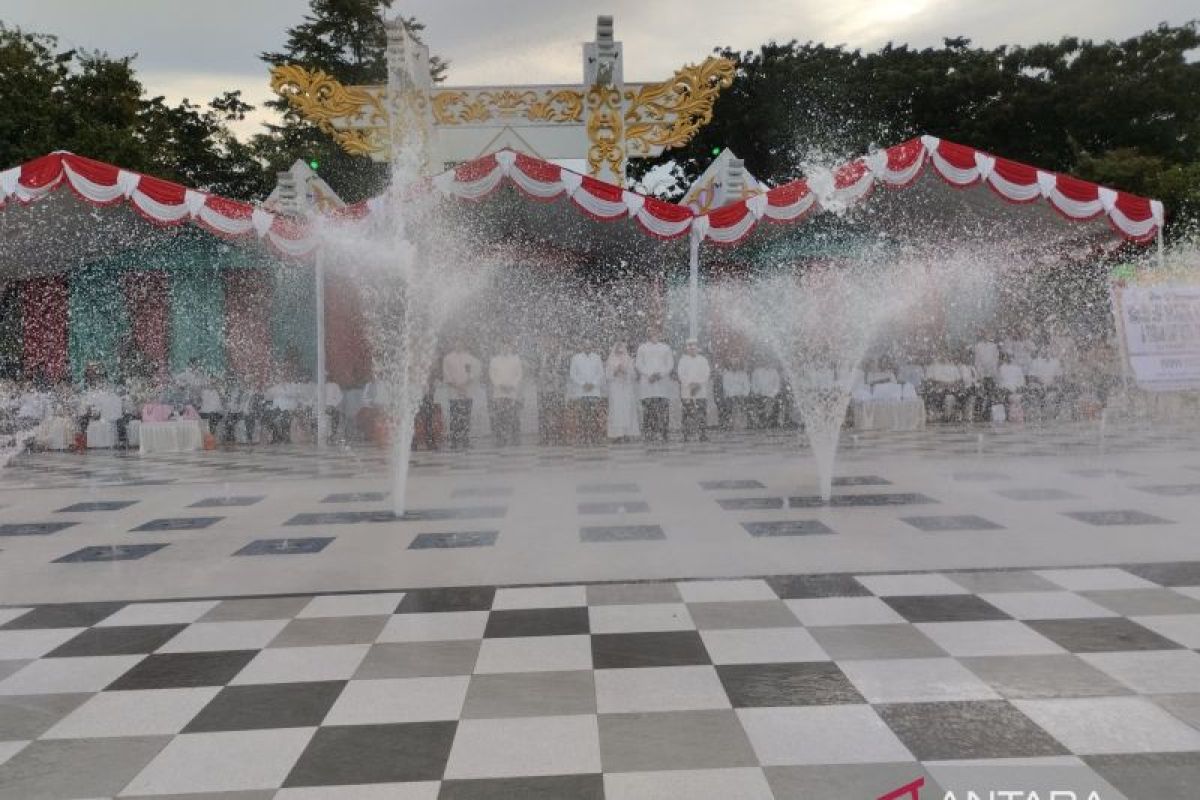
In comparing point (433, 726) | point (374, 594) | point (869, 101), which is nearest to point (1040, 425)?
point (374, 594)

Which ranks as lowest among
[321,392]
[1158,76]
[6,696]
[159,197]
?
[6,696]

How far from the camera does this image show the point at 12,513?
609 cm

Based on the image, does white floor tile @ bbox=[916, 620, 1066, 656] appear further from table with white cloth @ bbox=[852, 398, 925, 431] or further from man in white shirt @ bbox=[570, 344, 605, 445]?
table with white cloth @ bbox=[852, 398, 925, 431]

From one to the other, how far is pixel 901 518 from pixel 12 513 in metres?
5.43

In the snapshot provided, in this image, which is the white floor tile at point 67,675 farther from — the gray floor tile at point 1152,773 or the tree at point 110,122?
the tree at point 110,122

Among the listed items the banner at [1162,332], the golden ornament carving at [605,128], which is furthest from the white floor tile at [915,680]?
the golden ornament carving at [605,128]

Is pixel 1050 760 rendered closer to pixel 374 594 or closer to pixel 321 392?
pixel 374 594

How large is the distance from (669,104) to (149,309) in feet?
26.6

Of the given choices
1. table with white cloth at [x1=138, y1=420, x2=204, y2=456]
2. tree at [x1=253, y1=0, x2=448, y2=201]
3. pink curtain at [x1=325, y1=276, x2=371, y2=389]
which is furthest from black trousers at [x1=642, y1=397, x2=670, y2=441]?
tree at [x1=253, y1=0, x2=448, y2=201]

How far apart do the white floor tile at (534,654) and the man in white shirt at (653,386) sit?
8.07m

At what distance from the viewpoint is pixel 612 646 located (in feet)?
9.37

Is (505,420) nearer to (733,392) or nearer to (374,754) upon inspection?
(733,392)

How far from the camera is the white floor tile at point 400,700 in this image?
2312 mm

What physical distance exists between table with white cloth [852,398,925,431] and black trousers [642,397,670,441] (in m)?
2.72
